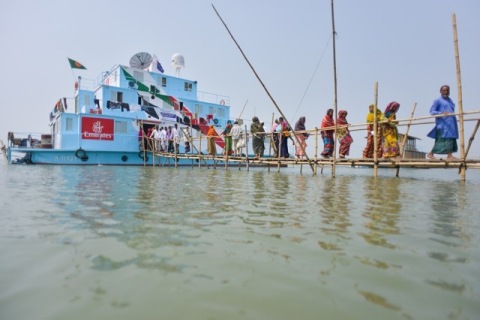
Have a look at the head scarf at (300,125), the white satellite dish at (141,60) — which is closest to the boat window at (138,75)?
the white satellite dish at (141,60)

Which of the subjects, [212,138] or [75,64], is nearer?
[212,138]

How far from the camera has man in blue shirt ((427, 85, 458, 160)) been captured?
7234 mm

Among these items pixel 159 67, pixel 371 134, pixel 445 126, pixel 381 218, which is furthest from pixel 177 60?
pixel 381 218

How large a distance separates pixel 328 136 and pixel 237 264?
8529 millimetres

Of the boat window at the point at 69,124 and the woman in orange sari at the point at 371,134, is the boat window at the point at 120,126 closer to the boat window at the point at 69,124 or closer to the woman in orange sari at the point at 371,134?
the boat window at the point at 69,124

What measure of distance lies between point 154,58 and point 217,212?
Answer: 1987 cm

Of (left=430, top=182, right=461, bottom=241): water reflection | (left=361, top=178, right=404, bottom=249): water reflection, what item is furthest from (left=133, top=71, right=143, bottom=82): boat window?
(left=430, top=182, right=461, bottom=241): water reflection

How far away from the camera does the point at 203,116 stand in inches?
881

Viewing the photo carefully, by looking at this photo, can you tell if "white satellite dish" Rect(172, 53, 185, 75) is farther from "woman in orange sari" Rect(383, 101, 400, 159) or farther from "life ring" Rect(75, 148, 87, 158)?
"woman in orange sari" Rect(383, 101, 400, 159)

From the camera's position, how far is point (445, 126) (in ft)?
23.8

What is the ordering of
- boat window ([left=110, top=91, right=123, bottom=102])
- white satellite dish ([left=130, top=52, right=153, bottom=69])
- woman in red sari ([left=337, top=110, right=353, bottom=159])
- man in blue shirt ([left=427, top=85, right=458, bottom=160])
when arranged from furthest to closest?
1. white satellite dish ([left=130, top=52, right=153, bottom=69])
2. boat window ([left=110, top=91, right=123, bottom=102])
3. woman in red sari ([left=337, top=110, right=353, bottom=159])
4. man in blue shirt ([left=427, top=85, right=458, bottom=160])

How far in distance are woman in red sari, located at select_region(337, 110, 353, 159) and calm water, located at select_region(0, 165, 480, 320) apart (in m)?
6.21

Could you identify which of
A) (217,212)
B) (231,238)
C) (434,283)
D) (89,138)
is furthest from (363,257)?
(89,138)

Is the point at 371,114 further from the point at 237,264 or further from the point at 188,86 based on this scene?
the point at 188,86
